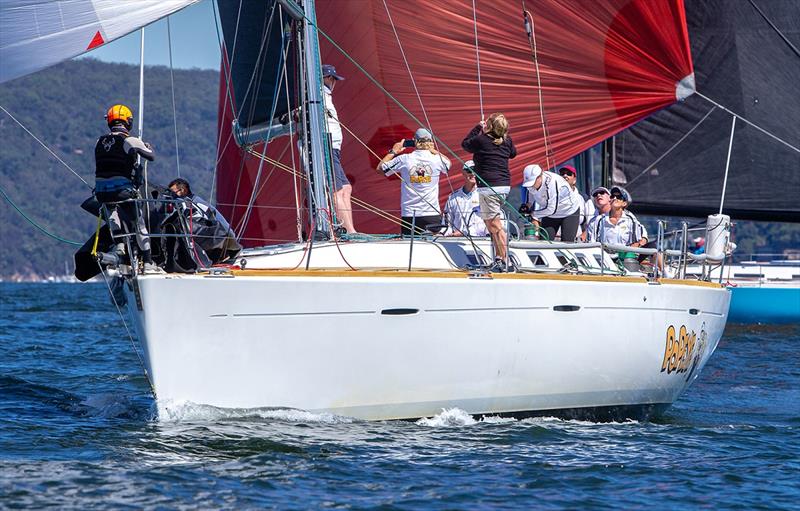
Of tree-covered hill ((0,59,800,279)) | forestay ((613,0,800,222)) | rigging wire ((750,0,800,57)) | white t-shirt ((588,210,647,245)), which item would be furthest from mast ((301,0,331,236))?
tree-covered hill ((0,59,800,279))

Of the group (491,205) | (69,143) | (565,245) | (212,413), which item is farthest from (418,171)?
(69,143)

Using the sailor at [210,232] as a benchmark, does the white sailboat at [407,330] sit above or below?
below

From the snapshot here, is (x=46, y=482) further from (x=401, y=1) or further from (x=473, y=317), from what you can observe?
(x=401, y=1)

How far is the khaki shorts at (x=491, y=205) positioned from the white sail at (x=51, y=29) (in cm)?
272

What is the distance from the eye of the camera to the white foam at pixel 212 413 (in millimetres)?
7305

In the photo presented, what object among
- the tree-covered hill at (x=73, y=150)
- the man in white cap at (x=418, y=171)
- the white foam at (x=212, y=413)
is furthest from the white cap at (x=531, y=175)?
the tree-covered hill at (x=73, y=150)

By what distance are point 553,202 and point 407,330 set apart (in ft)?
9.68

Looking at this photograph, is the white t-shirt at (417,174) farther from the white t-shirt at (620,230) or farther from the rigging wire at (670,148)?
the rigging wire at (670,148)

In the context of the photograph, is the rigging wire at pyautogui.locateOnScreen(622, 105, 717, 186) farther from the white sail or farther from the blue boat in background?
the white sail

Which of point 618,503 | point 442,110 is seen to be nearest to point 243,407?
point 618,503

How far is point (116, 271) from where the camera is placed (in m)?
8.12

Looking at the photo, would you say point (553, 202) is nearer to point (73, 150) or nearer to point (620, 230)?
point (620, 230)

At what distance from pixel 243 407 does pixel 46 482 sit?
1483 mm

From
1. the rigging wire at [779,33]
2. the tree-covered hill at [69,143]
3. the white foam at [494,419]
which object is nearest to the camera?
the white foam at [494,419]
